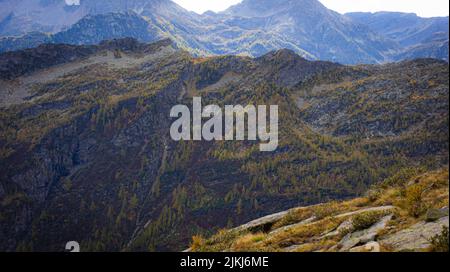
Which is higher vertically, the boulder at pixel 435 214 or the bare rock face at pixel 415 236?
the boulder at pixel 435 214

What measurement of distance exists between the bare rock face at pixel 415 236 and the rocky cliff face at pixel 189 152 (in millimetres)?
79711

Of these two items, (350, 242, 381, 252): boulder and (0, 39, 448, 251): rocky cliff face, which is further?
(0, 39, 448, 251): rocky cliff face

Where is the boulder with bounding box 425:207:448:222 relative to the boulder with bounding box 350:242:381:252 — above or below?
above

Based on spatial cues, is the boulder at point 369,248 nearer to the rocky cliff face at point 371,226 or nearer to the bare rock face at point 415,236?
the rocky cliff face at point 371,226

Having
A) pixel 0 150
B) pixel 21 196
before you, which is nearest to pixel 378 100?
pixel 21 196

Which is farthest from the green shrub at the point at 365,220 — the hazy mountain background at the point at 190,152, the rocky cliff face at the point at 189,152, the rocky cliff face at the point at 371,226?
the rocky cliff face at the point at 189,152

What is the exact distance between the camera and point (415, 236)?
11.3 metres

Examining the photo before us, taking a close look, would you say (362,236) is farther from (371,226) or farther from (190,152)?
(190,152)

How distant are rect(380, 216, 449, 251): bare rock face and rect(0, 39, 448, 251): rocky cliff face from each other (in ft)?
262

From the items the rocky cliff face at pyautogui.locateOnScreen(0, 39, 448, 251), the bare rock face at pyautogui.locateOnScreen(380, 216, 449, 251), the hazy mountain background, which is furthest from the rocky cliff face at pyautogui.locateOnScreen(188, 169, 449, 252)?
the rocky cliff face at pyautogui.locateOnScreen(0, 39, 448, 251)

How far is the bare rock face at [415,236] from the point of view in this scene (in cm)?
1056

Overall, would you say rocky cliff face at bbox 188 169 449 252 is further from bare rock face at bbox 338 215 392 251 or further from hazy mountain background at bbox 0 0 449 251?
hazy mountain background at bbox 0 0 449 251

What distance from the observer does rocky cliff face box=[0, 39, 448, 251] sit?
106 metres
